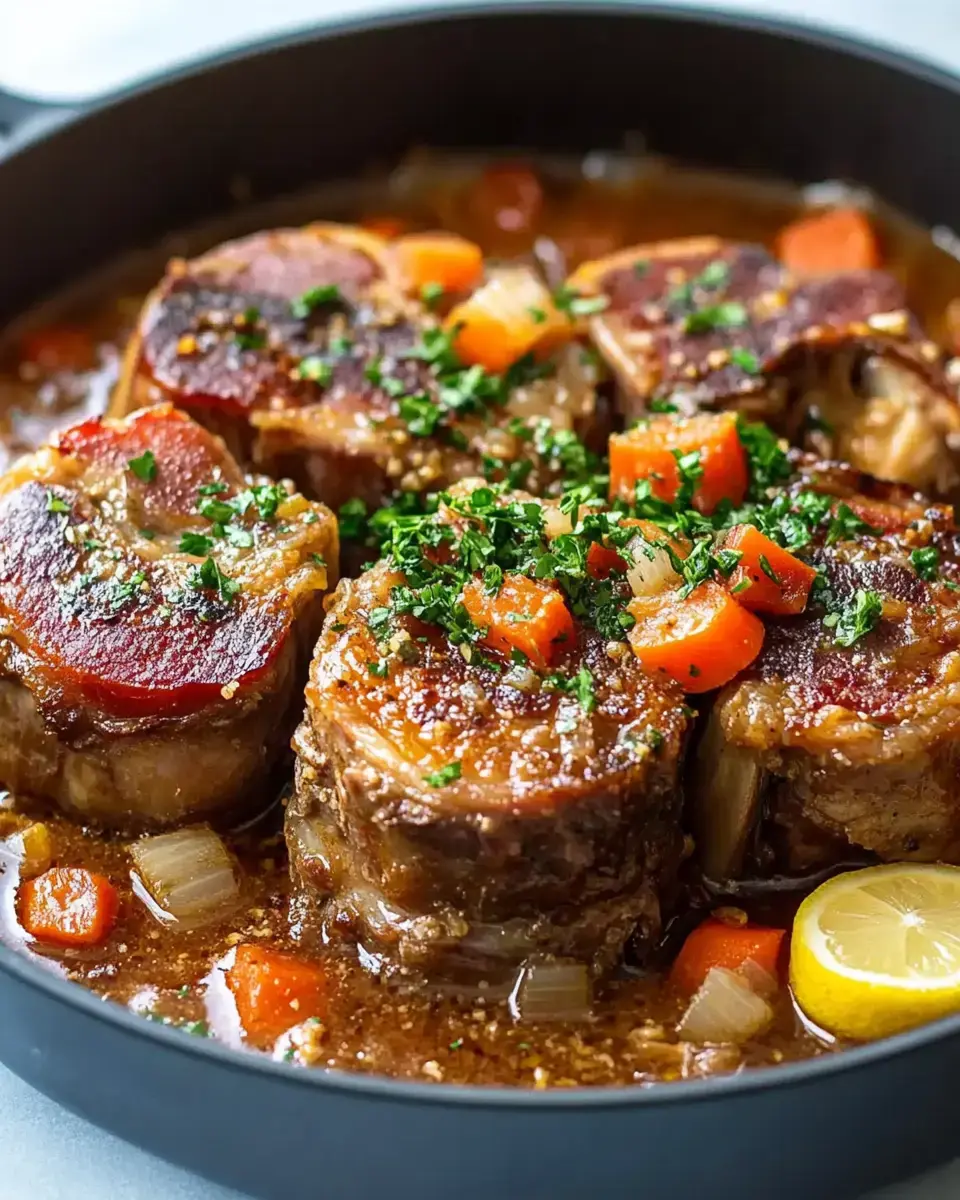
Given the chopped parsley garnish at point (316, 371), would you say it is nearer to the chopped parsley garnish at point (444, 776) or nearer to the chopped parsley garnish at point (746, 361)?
the chopped parsley garnish at point (746, 361)

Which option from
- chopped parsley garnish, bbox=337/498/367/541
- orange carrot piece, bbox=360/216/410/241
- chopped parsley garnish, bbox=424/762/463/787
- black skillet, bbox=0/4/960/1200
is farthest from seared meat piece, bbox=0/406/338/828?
orange carrot piece, bbox=360/216/410/241

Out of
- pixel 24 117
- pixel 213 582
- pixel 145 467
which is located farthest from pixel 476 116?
pixel 213 582

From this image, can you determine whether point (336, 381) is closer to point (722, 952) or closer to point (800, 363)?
point (800, 363)

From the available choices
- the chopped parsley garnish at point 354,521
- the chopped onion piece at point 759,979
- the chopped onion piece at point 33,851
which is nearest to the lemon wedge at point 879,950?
the chopped onion piece at point 759,979

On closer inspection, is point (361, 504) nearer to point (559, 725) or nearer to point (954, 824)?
point (559, 725)

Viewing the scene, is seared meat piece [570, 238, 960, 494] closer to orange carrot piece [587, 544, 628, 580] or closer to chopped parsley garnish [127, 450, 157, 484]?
orange carrot piece [587, 544, 628, 580]
